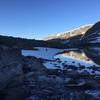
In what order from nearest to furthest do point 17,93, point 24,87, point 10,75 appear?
1. point 17,93
2. point 10,75
3. point 24,87

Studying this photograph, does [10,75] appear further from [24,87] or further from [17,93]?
[24,87]

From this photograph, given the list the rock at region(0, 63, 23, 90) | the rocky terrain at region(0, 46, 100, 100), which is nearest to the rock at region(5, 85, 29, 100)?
the rocky terrain at region(0, 46, 100, 100)

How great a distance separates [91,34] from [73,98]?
82490 millimetres

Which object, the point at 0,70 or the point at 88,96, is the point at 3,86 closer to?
the point at 0,70

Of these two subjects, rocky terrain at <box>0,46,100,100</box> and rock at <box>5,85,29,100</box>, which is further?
rocky terrain at <box>0,46,100,100</box>

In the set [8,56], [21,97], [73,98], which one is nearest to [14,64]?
[8,56]

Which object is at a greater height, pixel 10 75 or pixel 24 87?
pixel 10 75

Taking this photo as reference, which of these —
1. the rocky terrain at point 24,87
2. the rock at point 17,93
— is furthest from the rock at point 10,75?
the rock at point 17,93

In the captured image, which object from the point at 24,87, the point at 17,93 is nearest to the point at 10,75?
the point at 17,93

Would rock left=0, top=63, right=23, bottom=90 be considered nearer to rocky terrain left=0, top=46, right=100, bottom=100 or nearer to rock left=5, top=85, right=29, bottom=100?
rocky terrain left=0, top=46, right=100, bottom=100

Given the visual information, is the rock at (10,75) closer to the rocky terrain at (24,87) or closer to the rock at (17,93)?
the rocky terrain at (24,87)

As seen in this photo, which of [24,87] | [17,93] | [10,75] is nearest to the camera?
[17,93]

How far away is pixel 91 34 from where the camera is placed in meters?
92.6

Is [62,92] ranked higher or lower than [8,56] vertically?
lower
